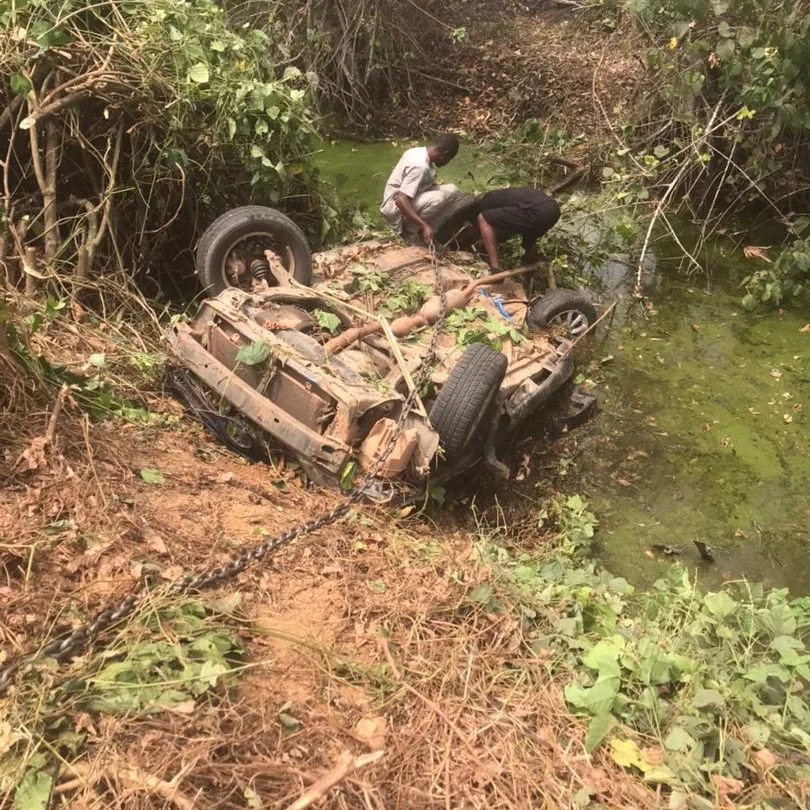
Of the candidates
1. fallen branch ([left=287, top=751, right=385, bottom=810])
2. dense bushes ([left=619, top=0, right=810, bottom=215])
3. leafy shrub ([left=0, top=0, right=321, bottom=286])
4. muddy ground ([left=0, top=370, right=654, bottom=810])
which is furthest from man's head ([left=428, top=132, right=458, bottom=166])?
fallen branch ([left=287, top=751, right=385, bottom=810])

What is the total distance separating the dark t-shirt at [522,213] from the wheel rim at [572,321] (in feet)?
3.06

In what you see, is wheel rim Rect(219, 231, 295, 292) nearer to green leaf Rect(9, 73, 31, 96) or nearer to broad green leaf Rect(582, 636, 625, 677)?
green leaf Rect(9, 73, 31, 96)

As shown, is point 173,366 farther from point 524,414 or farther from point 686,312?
point 686,312

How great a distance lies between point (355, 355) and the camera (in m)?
5.09

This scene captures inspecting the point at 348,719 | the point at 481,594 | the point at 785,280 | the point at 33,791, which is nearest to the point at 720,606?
the point at 481,594

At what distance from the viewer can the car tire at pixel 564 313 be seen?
6.56 m

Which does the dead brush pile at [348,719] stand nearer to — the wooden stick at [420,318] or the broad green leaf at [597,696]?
the broad green leaf at [597,696]

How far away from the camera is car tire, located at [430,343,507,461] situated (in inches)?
183

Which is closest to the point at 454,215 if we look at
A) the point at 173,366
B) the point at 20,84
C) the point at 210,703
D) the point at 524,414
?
the point at 524,414

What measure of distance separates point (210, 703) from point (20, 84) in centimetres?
490

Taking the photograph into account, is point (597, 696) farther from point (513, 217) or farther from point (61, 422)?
point (513, 217)

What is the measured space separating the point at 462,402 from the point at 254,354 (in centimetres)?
136

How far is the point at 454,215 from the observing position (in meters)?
7.21

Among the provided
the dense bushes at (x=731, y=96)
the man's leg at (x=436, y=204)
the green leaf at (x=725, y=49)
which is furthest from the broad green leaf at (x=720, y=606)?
the green leaf at (x=725, y=49)
